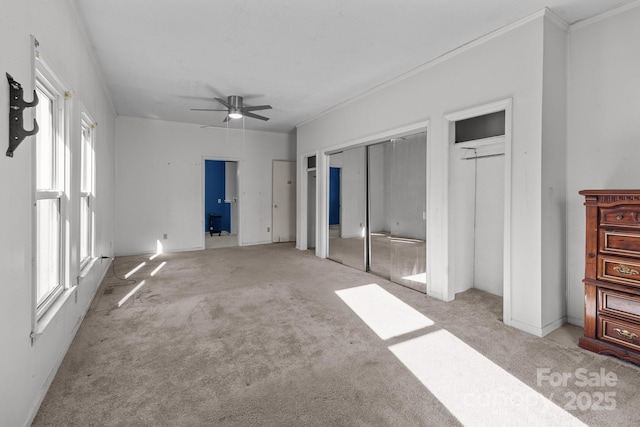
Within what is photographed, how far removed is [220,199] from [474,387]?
8.98 metres

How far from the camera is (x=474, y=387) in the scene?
1.97 m

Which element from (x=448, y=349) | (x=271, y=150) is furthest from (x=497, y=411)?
(x=271, y=150)

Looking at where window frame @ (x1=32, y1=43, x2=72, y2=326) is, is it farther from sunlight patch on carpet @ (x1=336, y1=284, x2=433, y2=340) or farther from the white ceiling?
sunlight patch on carpet @ (x1=336, y1=284, x2=433, y2=340)

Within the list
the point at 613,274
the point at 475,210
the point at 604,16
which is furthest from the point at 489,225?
the point at 604,16

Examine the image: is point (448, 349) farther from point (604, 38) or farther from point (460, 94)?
point (604, 38)

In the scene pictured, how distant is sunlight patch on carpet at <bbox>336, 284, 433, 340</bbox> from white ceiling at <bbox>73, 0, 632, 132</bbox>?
280 cm

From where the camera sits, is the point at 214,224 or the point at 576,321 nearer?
the point at 576,321

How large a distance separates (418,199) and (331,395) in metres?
2.75

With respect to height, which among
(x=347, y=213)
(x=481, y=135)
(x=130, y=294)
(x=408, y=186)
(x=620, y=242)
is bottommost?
(x=130, y=294)

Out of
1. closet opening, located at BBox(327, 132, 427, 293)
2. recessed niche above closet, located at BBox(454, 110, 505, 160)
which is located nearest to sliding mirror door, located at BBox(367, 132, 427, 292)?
closet opening, located at BBox(327, 132, 427, 293)

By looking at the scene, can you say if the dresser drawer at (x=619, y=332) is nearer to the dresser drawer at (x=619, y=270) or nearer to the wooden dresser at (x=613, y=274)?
the wooden dresser at (x=613, y=274)

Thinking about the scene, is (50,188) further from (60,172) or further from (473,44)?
(473,44)

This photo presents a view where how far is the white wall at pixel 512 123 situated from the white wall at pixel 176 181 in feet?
13.1

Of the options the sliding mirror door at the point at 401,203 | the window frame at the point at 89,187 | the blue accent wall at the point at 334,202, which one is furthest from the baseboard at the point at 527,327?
the blue accent wall at the point at 334,202
